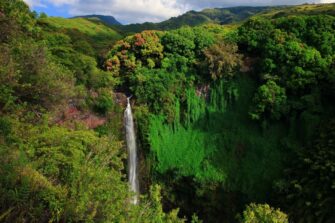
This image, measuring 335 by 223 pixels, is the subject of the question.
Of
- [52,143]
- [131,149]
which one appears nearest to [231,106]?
[131,149]

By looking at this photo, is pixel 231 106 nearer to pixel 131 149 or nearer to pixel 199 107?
pixel 199 107

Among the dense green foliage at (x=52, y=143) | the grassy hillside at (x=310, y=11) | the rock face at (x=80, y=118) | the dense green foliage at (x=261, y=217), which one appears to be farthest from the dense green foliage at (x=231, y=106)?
the grassy hillside at (x=310, y=11)

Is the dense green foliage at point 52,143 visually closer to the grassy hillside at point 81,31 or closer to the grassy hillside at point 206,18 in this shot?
the grassy hillside at point 81,31

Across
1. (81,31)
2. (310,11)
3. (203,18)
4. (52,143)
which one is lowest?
(203,18)

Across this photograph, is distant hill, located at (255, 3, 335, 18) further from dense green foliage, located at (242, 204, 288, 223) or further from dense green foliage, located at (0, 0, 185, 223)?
dense green foliage, located at (242, 204, 288, 223)

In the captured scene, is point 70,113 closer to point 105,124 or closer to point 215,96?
point 105,124

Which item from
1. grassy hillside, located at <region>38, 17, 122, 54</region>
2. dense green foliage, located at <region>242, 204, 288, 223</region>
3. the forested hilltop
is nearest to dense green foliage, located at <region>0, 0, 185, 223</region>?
the forested hilltop
